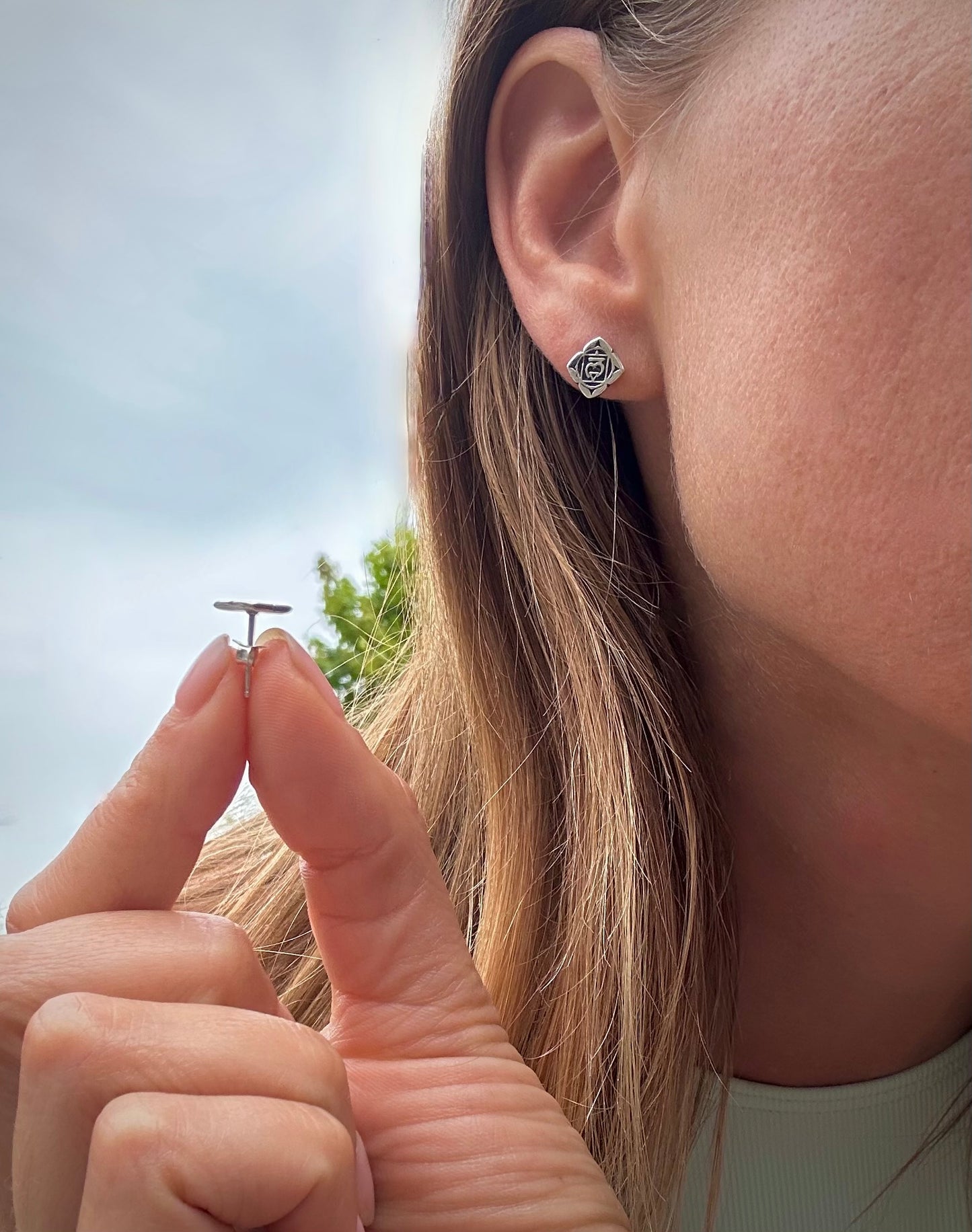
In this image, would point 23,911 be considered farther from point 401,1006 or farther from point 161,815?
point 401,1006

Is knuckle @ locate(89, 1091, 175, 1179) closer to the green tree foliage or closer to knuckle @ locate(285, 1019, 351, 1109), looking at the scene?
knuckle @ locate(285, 1019, 351, 1109)

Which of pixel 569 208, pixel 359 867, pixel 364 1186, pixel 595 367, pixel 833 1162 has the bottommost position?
pixel 833 1162

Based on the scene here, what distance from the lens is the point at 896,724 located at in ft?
3.34

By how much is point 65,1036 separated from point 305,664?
1.02 ft

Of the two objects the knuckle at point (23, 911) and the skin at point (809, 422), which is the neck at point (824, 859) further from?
the knuckle at point (23, 911)

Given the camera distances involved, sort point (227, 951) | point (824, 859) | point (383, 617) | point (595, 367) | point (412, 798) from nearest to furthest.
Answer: point (227, 951)
point (412, 798)
point (595, 367)
point (824, 859)
point (383, 617)

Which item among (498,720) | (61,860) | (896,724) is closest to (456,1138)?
(61,860)

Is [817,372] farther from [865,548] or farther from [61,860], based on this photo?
[61,860]

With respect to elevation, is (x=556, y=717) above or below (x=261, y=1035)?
above

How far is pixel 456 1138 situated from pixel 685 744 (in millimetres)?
566

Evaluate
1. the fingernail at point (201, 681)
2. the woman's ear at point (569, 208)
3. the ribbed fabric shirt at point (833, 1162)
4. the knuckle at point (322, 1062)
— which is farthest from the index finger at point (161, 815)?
the ribbed fabric shirt at point (833, 1162)

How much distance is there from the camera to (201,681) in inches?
27.4

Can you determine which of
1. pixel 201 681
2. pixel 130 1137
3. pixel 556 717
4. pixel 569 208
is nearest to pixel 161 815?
pixel 201 681

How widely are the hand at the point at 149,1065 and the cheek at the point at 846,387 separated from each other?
0.56 m
